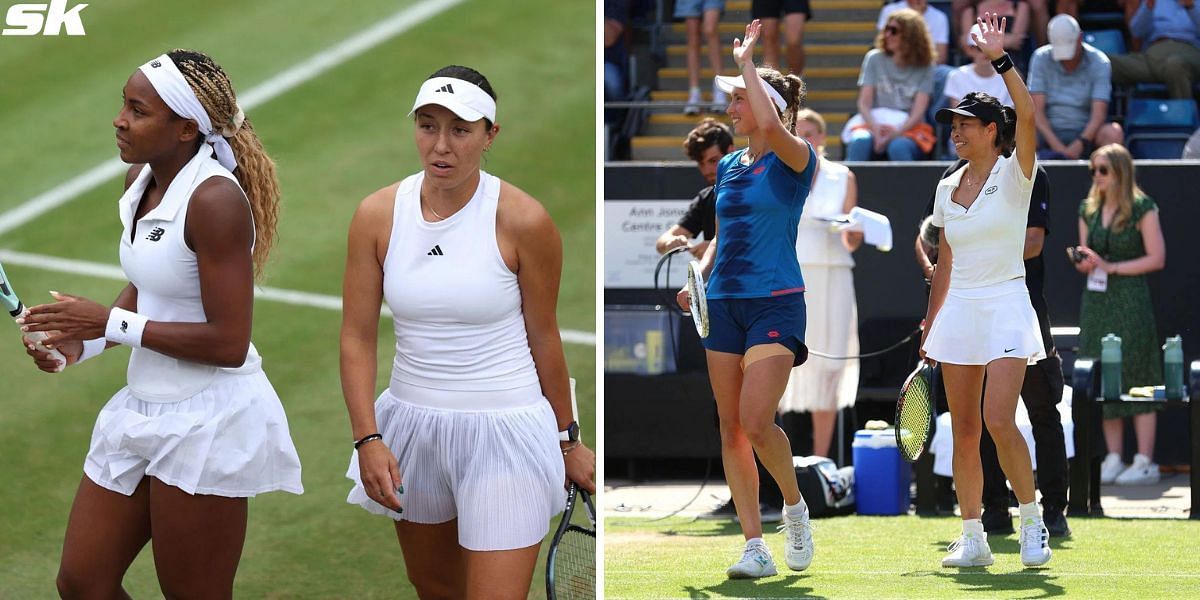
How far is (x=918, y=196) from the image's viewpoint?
9.13 meters

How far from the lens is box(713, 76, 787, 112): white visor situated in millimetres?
5488

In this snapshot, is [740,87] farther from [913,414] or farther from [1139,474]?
[1139,474]

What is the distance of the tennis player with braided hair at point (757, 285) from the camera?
18.2 feet

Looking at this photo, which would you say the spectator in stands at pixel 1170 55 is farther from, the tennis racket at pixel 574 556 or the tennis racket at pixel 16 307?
the tennis racket at pixel 16 307

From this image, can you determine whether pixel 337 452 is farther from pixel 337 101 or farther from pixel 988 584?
pixel 337 101

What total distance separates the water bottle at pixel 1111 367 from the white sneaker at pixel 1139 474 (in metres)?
0.87

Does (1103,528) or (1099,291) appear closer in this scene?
(1103,528)

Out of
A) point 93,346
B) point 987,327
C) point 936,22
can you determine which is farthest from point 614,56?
point 93,346

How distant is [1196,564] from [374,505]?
358 cm

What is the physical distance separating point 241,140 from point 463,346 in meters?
0.74

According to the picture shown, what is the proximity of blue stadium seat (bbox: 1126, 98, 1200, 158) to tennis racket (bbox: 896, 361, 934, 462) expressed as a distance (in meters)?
4.60

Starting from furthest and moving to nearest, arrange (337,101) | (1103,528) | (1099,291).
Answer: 1. (337,101)
2. (1099,291)
3. (1103,528)

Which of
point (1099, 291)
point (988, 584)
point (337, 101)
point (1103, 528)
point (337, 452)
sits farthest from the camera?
point (337, 101)

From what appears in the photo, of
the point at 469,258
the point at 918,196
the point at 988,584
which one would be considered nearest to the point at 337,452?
the point at 988,584
